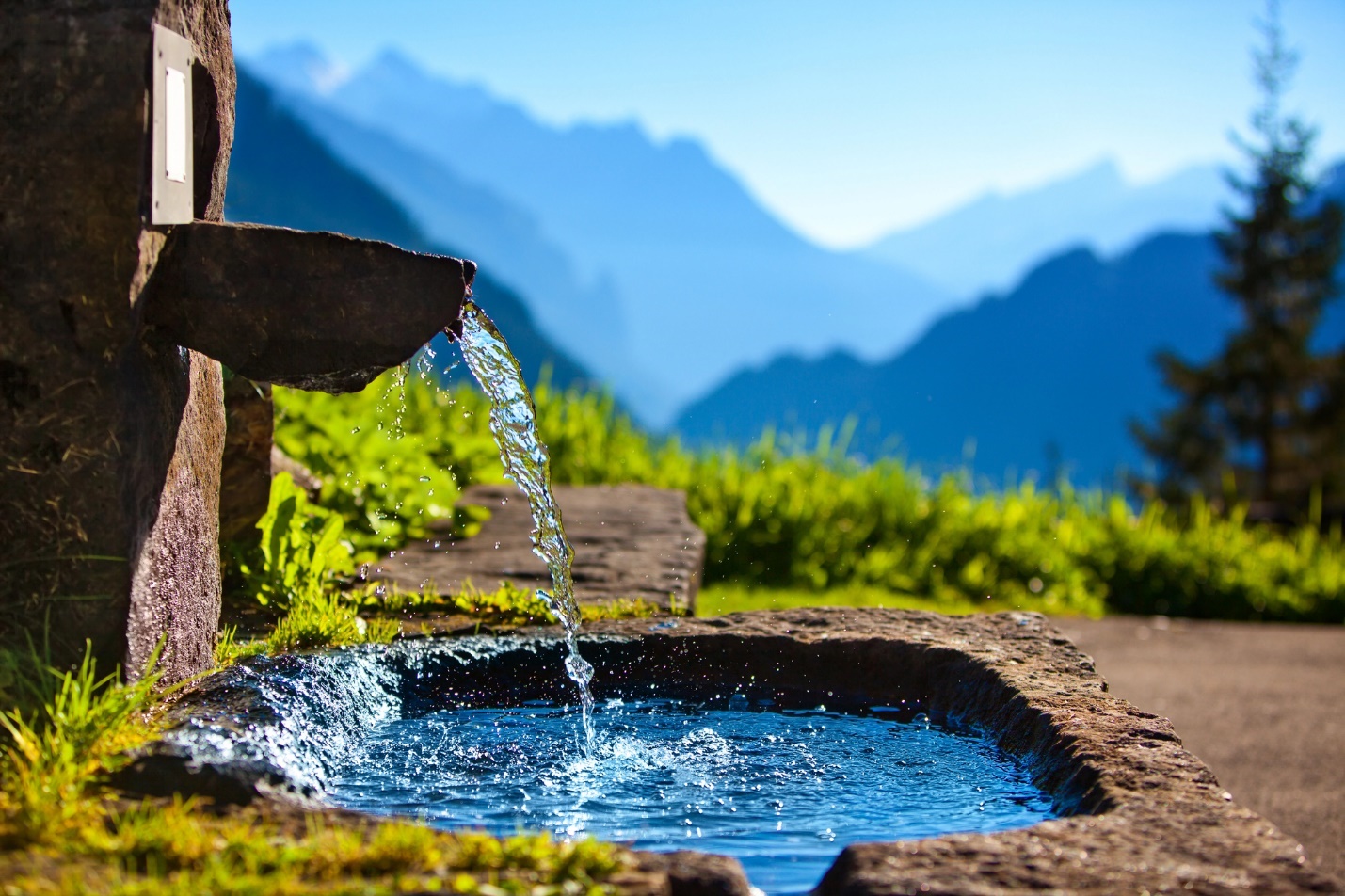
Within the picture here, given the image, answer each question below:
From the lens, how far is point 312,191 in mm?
69625

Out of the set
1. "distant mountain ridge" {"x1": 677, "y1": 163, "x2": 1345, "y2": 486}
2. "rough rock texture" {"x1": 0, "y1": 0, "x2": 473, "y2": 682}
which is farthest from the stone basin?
"distant mountain ridge" {"x1": 677, "y1": 163, "x2": 1345, "y2": 486}

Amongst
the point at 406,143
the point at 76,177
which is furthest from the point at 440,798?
the point at 406,143

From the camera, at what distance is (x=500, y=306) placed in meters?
56.6

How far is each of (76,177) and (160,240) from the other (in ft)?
0.74

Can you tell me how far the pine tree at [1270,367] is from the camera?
69.6 feet

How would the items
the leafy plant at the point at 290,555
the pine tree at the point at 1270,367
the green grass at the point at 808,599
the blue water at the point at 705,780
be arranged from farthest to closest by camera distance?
the pine tree at the point at 1270,367 → the green grass at the point at 808,599 → the leafy plant at the point at 290,555 → the blue water at the point at 705,780

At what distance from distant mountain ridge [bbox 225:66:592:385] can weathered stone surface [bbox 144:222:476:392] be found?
5301cm

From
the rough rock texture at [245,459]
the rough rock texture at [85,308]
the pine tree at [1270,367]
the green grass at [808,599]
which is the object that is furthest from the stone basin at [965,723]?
the pine tree at [1270,367]

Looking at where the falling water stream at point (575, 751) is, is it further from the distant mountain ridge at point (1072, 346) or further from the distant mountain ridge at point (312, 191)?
the distant mountain ridge at point (1072, 346)

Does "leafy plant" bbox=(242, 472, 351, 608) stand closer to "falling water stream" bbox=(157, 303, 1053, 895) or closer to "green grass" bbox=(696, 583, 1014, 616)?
"falling water stream" bbox=(157, 303, 1053, 895)

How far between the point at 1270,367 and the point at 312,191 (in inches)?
2320

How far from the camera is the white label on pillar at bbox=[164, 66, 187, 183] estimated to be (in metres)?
2.54

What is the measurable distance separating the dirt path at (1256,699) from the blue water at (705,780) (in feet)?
6.87

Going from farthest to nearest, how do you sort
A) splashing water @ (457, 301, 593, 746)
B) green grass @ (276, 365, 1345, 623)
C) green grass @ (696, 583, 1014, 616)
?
green grass @ (276, 365, 1345, 623)
green grass @ (696, 583, 1014, 616)
splashing water @ (457, 301, 593, 746)
